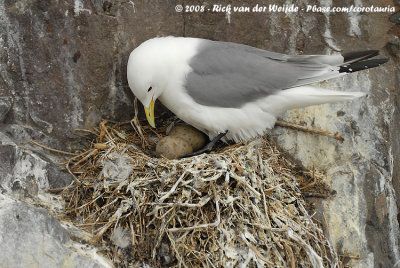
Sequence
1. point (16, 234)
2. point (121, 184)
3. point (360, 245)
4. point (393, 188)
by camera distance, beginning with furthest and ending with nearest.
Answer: point (393, 188) → point (360, 245) → point (121, 184) → point (16, 234)

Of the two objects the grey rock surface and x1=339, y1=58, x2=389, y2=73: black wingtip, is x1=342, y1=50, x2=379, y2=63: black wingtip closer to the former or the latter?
x1=339, y1=58, x2=389, y2=73: black wingtip

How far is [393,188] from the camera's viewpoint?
4.61 m

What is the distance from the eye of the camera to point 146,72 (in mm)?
4289

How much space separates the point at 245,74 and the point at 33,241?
6.74ft

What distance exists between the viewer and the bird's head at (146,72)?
169 inches

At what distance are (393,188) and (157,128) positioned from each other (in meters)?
2.14

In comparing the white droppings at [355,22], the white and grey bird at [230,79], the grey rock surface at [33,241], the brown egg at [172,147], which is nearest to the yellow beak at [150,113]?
the white and grey bird at [230,79]

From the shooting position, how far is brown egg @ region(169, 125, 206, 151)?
15.0 feet

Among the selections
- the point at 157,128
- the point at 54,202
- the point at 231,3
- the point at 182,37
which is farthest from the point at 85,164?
the point at 231,3

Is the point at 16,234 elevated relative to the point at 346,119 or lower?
lower

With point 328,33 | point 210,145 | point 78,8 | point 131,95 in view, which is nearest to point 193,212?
point 210,145

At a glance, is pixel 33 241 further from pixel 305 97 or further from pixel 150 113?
pixel 305 97

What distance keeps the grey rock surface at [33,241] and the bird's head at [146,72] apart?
1.30 m

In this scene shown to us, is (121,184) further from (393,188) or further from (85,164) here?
(393,188)
